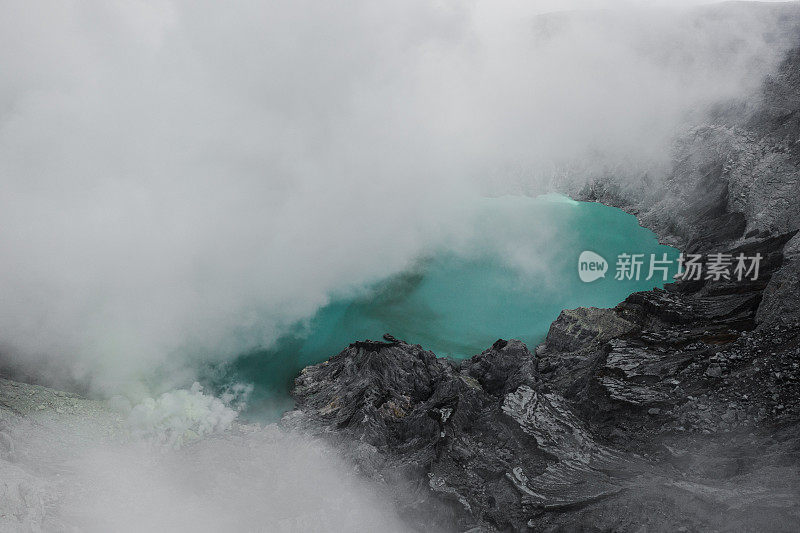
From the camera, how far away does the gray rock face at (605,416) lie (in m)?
22.7

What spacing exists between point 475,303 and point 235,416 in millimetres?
29269

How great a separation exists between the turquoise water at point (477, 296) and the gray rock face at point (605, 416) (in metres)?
4.63

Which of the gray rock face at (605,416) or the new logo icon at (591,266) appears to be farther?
the new logo icon at (591,266)

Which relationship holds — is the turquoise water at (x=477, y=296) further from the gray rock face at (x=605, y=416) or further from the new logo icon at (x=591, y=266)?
the gray rock face at (x=605, y=416)

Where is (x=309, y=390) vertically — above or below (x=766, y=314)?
below

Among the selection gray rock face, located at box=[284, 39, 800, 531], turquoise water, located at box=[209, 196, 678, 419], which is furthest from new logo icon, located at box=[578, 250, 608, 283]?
gray rock face, located at box=[284, 39, 800, 531]

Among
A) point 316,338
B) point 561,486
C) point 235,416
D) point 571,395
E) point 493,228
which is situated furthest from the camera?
point 493,228

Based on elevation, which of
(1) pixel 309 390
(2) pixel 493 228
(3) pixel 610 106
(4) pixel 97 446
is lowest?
(4) pixel 97 446

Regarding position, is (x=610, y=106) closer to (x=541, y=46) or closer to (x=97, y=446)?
(x=541, y=46)

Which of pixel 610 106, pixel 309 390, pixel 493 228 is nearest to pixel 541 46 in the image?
pixel 610 106

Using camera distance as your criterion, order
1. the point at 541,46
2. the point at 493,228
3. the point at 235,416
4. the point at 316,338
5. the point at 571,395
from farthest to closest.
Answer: the point at 541,46, the point at 493,228, the point at 316,338, the point at 235,416, the point at 571,395

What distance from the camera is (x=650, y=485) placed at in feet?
76.1

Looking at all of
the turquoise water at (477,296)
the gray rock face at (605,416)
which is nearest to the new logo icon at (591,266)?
the turquoise water at (477,296)

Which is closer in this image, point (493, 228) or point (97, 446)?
point (97, 446)
